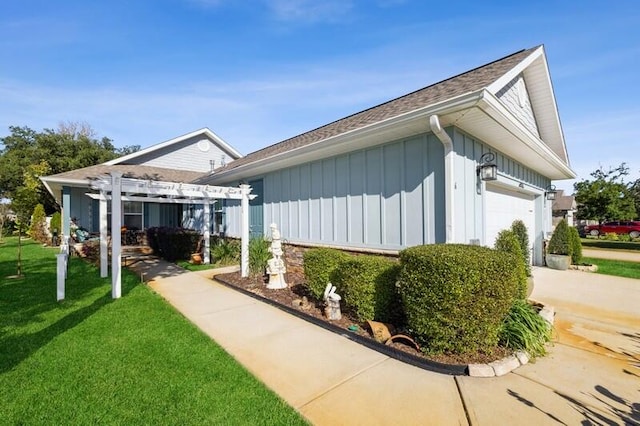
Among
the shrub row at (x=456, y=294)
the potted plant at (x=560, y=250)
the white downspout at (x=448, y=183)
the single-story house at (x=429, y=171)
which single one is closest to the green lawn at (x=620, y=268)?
the potted plant at (x=560, y=250)

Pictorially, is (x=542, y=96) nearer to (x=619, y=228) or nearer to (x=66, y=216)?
(x=66, y=216)

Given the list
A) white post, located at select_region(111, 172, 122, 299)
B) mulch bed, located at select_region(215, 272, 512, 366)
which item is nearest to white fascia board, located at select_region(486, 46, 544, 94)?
mulch bed, located at select_region(215, 272, 512, 366)

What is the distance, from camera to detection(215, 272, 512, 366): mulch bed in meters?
3.22

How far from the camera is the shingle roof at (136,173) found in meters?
12.9

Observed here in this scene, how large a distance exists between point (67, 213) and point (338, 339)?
13644 millimetres

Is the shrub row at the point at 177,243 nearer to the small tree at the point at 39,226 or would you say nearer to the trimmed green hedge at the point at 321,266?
the trimmed green hedge at the point at 321,266

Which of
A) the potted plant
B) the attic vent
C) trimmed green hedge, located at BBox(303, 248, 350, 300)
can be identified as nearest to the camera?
trimmed green hedge, located at BBox(303, 248, 350, 300)

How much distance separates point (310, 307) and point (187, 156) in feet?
53.4

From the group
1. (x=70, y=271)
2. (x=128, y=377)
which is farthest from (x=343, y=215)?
(x=70, y=271)

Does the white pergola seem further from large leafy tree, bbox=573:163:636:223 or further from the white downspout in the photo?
large leafy tree, bbox=573:163:636:223

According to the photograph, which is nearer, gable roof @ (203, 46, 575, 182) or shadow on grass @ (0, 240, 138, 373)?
shadow on grass @ (0, 240, 138, 373)

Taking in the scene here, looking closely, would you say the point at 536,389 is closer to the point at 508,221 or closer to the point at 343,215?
the point at 343,215

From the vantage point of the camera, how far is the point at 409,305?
135 inches

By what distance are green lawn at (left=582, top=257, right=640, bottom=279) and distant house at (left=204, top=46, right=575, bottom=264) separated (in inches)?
93.7
